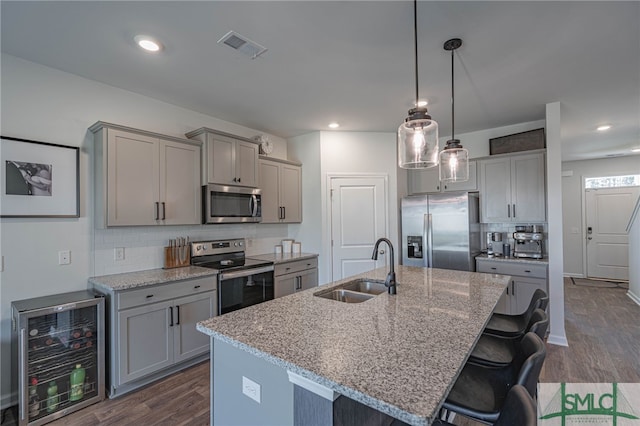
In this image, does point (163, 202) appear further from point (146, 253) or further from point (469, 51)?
point (469, 51)

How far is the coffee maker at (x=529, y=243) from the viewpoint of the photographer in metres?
3.83

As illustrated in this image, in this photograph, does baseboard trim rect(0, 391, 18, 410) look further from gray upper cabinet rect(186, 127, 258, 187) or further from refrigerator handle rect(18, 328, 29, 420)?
gray upper cabinet rect(186, 127, 258, 187)

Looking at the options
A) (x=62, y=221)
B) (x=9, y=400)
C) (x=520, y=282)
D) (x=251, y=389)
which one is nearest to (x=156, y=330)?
(x=9, y=400)

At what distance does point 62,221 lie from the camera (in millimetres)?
2551

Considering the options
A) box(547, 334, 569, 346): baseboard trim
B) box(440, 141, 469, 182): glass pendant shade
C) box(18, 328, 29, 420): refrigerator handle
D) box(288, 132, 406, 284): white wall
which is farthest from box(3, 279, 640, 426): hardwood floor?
box(288, 132, 406, 284): white wall

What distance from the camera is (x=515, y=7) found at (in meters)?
1.83

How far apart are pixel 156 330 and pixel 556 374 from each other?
138 inches

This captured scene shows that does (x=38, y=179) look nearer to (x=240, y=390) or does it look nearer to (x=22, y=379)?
(x=22, y=379)

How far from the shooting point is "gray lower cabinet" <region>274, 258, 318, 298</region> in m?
3.73

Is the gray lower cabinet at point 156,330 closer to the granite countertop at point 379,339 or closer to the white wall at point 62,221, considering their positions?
the white wall at point 62,221

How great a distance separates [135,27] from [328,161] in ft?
9.08

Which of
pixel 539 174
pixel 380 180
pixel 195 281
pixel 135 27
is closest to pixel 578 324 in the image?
pixel 539 174

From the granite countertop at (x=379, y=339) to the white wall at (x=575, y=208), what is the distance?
244 inches

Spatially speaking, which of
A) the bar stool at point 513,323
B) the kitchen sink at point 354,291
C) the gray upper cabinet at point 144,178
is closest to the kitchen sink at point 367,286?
the kitchen sink at point 354,291
